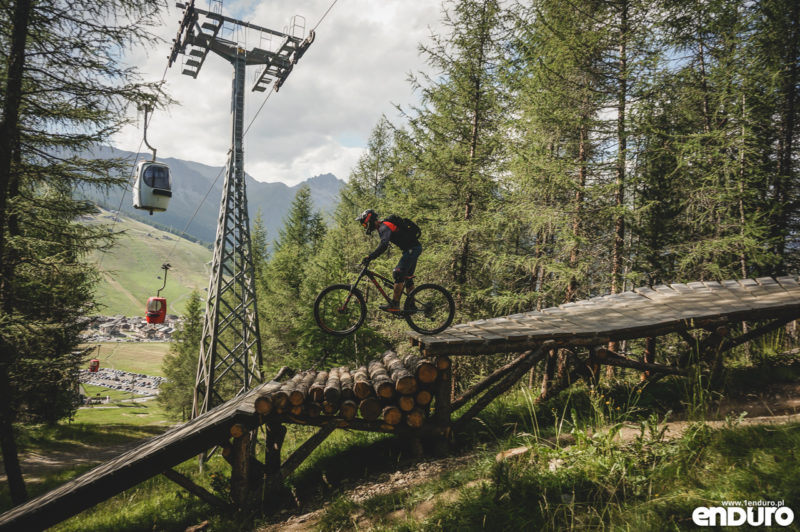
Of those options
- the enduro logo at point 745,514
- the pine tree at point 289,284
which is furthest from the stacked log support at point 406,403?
the pine tree at point 289,284

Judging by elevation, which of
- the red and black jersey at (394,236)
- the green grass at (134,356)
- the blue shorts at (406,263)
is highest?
the red and black jersey at (394,236)

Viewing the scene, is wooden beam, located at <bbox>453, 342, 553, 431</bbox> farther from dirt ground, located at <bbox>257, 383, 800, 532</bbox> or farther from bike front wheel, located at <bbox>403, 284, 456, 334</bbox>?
A: bike front wheel, located at <bbox>403, 284, 456, 334</bbox>

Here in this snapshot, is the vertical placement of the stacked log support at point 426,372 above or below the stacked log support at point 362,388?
above

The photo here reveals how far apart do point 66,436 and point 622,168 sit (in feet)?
94.6

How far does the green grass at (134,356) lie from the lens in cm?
11350

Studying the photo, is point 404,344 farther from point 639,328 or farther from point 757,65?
point 757,65

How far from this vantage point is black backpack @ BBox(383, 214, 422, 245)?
655 cm

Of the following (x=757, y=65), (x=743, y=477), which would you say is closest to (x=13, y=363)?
(x=743, y=477)

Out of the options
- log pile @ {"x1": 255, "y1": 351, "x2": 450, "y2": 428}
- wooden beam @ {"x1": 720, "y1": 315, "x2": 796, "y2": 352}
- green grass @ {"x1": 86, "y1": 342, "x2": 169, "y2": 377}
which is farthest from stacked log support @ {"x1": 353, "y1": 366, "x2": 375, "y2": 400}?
green grass @ {"x1": 86, "y1": 342, "x2": 169, "y2": 377}

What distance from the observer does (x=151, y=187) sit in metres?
9.59

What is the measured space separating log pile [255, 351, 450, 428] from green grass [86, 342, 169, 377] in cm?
11799

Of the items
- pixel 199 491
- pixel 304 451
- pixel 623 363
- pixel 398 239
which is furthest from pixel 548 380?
pixel 199 491

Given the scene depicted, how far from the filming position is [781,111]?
10.8m

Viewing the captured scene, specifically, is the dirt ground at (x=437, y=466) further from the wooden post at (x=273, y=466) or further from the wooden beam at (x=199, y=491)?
the wooden beam at (x=199, y=491)
